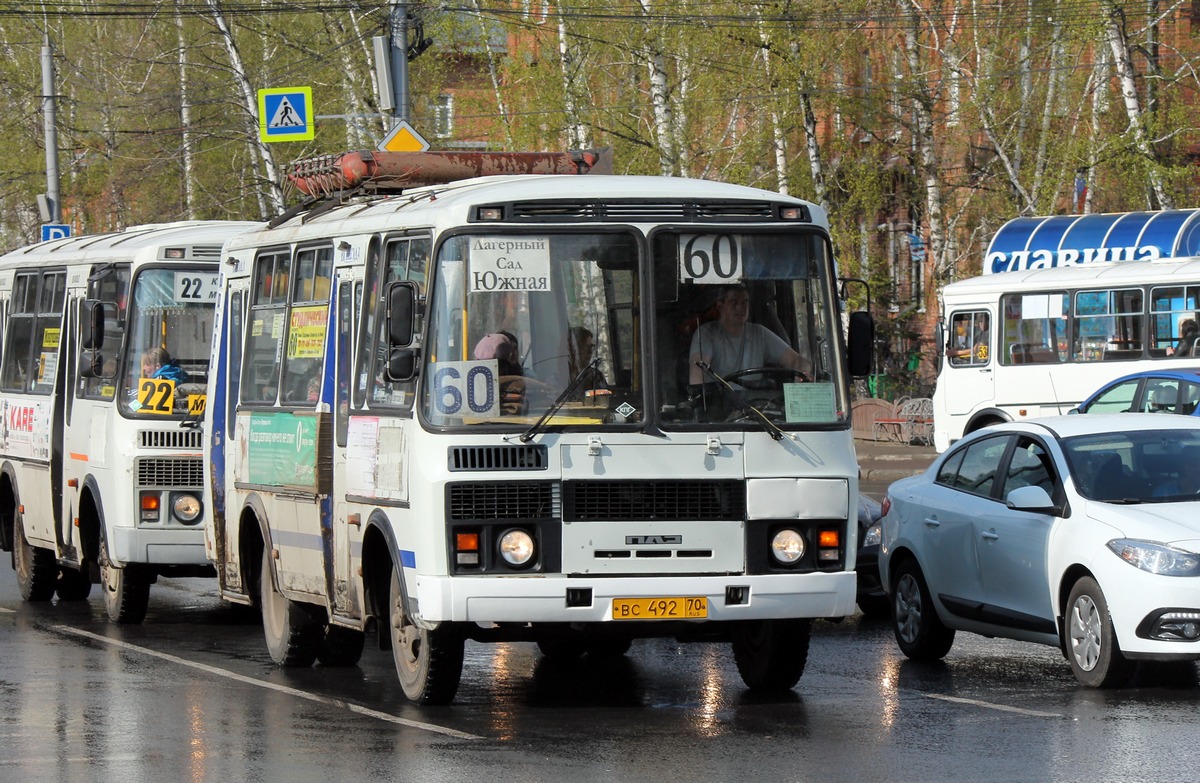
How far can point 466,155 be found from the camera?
13430 millimetres

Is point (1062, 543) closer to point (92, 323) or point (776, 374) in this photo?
point (776, 374)

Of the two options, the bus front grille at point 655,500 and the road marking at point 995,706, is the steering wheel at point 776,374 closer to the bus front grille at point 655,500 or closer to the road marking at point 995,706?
the bus front grille at point 655,500

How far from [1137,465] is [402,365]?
13.8ft

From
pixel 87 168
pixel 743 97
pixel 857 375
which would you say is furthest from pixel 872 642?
pixel 87 168

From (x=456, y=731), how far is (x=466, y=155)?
4.70 meters

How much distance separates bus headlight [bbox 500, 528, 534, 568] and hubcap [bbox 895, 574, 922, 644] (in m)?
3.68

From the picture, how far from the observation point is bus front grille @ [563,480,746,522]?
10.0 meters

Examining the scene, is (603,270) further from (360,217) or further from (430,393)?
(360,217)

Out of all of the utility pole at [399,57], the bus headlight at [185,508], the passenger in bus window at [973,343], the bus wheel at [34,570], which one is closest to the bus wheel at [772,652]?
the bus headlight at [185,508]

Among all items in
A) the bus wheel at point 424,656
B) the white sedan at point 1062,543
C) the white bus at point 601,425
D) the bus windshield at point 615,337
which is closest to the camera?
the white bus at point 601,425

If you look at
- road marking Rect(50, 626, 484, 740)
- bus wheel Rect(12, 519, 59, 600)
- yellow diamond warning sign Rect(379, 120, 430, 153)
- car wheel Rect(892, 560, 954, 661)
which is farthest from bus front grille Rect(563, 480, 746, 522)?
yellow diamond warning sign Rect(379, 120, 430, 153)

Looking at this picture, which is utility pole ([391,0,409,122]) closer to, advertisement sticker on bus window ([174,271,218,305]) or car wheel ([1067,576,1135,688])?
advertisement sticker on bus window ([174,271,218,305])

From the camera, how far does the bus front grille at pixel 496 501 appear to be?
9961 millimetres

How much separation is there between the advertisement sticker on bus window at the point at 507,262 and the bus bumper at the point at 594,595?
1419mm
